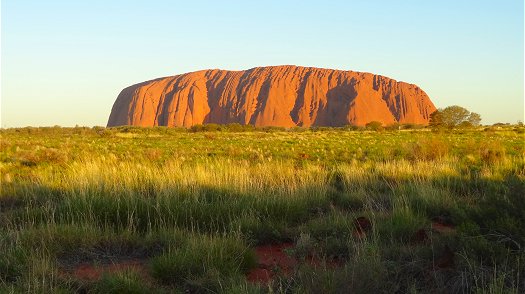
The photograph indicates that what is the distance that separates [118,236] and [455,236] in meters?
3.45

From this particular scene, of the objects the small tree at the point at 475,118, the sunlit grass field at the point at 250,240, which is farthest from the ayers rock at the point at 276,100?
the sunlit grass field at the point at 250,240

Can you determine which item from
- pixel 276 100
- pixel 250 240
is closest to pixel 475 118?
pixel 276 100

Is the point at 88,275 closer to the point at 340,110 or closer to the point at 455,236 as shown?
the point at 455,236

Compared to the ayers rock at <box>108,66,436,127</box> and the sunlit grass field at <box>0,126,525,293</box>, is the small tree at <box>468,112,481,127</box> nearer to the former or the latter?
the ayers rock at <box>108,66,436,127</box>

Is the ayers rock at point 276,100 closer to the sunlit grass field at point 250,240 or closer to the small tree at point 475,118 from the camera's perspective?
the small tree at point 475,118

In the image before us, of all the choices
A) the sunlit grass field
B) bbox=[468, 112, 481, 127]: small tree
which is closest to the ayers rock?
bbox=[468, 112, 481, 127]: small tree

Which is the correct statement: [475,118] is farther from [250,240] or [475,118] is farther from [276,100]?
[250,240]

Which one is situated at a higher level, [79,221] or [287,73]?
[287,73]

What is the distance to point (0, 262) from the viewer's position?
407cm

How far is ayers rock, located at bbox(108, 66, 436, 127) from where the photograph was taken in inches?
5012

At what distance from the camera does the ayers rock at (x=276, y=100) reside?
5012 inches

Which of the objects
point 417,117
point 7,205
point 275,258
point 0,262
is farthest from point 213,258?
point 417,117

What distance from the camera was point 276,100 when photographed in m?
130

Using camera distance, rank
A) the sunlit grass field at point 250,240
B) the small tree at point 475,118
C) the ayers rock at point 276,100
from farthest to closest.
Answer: the ayers rock at point 276,100 → the small tree at point 475,118 → the sunlit grass field at point 250,240
